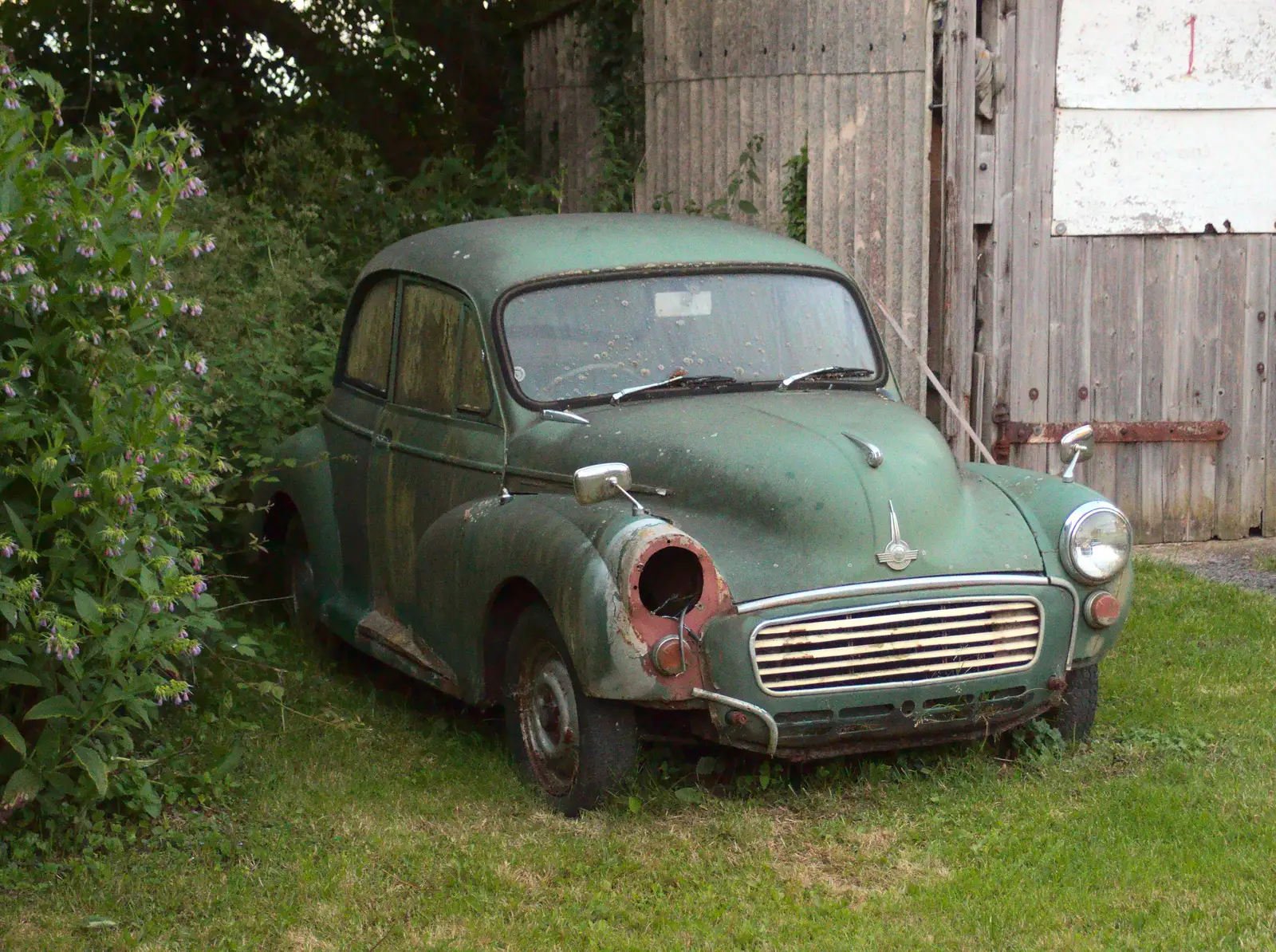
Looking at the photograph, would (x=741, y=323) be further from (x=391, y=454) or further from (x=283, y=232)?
(x=283, y=232)

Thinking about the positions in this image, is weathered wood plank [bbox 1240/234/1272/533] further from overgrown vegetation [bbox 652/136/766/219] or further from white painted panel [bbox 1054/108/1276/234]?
overgrown vegetation [bbox 652/136/766/219]

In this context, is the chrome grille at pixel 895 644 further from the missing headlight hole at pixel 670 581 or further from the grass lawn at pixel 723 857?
the grass lawn at pixel 723 857

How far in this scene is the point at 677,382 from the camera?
5.40 metres

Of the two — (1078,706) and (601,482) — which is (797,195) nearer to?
(1078,706)

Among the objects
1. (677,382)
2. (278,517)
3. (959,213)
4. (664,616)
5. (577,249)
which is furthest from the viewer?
(959,213)

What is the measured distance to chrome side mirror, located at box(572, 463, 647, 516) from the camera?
4688mm

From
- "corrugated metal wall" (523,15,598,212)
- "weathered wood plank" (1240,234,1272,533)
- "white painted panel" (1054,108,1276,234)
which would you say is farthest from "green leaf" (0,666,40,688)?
"corrugated metal wall" (523,15,598,212)

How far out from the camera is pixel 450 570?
536 centimetres

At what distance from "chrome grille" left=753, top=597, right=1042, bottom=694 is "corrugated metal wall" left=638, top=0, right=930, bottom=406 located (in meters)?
3.80

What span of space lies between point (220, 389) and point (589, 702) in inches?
111

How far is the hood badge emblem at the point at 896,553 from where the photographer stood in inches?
183

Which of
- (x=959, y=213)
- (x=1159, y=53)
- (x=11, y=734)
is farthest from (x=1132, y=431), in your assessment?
(x=11, y=734)

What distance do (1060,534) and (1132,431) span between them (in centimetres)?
378

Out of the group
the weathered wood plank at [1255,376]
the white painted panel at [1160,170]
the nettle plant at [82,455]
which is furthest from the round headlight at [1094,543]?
the weathered wood plank at [1255,376]
